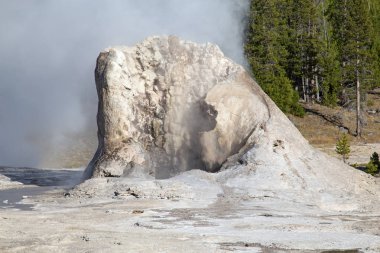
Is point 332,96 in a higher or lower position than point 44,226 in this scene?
higher

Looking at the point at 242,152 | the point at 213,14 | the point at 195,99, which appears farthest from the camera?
the point at 213,14

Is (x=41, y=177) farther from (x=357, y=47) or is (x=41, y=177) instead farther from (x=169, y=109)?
(x=357, y=47)

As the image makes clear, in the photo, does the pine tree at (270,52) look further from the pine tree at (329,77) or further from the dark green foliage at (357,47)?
the dark green foliage at (357,47)

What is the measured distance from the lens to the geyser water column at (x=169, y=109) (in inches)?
829

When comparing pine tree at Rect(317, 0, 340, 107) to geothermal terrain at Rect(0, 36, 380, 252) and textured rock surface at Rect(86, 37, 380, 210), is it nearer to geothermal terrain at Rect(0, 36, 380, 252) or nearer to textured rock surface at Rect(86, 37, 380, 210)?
geothermal terrain at Rect(0, 36, 380, 252)

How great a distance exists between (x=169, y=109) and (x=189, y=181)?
4.31 m

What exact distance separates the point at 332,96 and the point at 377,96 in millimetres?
6983

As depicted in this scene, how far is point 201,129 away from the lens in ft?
71.3

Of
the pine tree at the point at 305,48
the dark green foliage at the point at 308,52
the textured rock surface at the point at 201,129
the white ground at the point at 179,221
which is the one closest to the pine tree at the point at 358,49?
the dark green foliage at the point at 308,52

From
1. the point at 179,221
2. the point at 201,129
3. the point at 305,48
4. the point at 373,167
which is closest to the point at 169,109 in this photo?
the point at 201,129

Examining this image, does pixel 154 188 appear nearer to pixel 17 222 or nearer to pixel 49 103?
pixel 17 222

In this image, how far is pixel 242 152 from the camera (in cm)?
2008

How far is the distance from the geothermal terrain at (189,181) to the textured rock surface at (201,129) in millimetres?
34

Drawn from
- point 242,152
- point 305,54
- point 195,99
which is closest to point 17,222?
point 242,152
